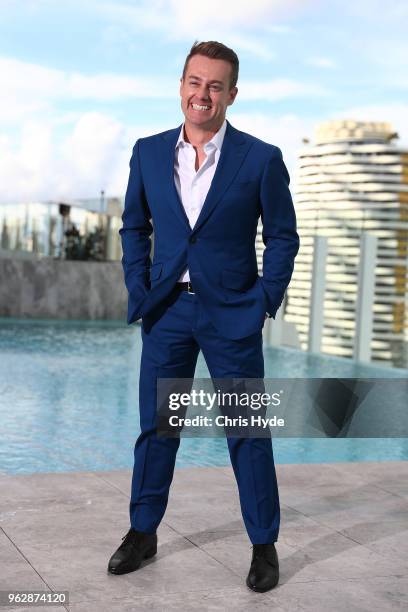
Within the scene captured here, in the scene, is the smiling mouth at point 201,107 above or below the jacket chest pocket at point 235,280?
above

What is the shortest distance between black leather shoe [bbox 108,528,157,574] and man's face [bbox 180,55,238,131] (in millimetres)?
1170

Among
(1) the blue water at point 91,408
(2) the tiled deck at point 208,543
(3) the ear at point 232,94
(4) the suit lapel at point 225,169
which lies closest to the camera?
(2) the tiled deck at point 208,543

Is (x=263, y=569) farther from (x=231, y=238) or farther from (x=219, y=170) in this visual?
(x=219, y=170)

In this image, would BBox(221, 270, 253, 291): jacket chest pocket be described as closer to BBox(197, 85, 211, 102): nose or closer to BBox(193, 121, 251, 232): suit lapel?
BBox(193, 121, 251, 232): suit lapel

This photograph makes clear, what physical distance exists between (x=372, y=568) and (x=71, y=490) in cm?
123

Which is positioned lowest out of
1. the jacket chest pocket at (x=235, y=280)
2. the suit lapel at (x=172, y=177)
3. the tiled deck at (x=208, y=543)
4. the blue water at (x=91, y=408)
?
the blue water at (x=91, y=408)

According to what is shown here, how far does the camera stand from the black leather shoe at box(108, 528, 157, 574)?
9.19 ft

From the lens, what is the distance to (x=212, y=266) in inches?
110

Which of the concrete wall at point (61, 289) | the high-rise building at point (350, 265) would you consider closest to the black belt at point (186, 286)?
the high-rise building at point (350, 265)

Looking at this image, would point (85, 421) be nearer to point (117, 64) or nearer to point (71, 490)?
point (71, 490)

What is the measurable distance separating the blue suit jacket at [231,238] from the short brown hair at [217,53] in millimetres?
162

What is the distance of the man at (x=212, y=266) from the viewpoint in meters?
2.78

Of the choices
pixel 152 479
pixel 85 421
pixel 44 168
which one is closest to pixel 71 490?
pixel 152 479

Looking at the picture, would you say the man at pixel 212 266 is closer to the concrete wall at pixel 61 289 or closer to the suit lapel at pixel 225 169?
the suit lapel at pixel 225 169
